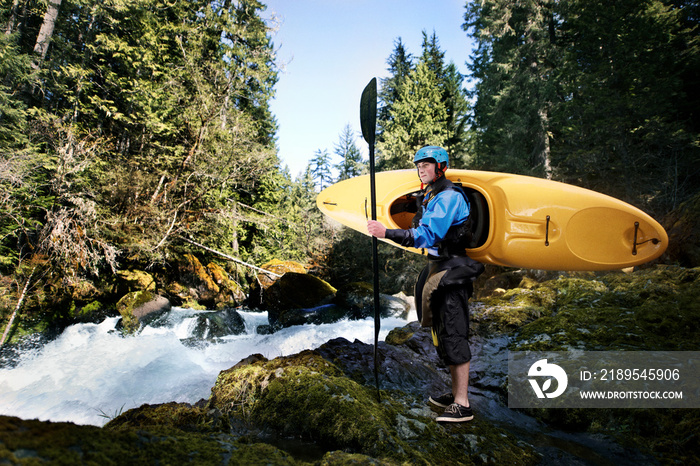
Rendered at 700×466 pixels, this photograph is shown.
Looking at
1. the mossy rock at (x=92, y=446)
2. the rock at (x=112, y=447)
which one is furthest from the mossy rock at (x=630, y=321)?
the mossy rock at (x=92, y=446)

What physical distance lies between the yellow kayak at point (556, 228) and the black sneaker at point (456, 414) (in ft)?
5.38

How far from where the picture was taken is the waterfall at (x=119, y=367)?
11.4 feet

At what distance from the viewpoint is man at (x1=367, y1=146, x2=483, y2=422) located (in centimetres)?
226

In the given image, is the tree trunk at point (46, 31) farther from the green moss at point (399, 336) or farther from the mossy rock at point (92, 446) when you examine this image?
the mossy rock at point (92, 446)

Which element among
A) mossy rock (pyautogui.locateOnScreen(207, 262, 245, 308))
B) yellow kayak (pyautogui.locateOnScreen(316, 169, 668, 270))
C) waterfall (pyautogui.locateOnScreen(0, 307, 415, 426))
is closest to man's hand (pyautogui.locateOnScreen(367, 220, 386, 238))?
yellow kayak (pyautogui.locateOnScreen(316, 169, 668, 270))

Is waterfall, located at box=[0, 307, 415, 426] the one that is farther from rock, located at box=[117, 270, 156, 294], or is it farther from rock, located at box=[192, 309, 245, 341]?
rock, located at box=[117, 270, 156, 294]

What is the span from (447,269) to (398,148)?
14.8 meters

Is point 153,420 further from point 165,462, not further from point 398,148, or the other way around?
point 398,148

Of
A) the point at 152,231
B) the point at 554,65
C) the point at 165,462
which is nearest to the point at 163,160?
the point at 152,231

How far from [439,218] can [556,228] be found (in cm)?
200

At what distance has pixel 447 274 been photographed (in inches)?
92.0

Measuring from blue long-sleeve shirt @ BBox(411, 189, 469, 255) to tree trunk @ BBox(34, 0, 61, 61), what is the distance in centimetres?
1234

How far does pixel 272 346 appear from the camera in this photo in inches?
263

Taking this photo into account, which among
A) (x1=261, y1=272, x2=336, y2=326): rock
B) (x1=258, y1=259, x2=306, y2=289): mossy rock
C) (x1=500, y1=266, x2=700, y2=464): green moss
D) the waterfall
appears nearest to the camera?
(x1=500, y1=266, x2=700, y2=464): green moss
